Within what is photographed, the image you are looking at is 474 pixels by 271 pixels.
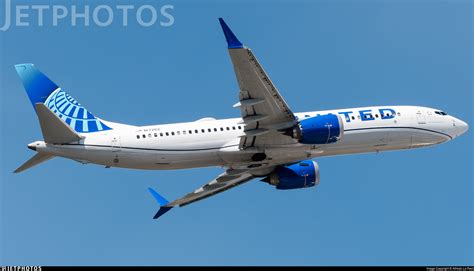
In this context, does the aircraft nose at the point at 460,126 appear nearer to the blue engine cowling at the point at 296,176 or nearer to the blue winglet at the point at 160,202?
the blue engine cowling at the point at 296,176

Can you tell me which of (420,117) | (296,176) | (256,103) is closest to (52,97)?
(256,103)

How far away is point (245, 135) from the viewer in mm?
62625

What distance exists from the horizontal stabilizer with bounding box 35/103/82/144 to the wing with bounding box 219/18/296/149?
1120cm

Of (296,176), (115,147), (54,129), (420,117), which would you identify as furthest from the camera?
(420,117)

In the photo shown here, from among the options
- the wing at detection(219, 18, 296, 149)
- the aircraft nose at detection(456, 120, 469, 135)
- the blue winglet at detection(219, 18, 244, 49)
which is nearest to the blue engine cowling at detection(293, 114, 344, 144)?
the wing at detection(219, 18, 296, 149)

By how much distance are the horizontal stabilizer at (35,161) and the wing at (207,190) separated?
40.4 ft

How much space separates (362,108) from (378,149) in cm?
322

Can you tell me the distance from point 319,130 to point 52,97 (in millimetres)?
19270

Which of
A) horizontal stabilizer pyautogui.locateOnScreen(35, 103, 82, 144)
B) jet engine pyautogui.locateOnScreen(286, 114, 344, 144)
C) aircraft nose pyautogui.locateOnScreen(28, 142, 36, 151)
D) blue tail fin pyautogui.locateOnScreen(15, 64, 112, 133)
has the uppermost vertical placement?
blue tail fin pyautogui.locateOnScreen(15, 64, 112, 133)

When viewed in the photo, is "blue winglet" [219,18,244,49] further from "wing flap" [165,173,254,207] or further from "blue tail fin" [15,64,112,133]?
"wing flap" [165,173,254,207]

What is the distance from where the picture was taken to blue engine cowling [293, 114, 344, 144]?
6231 cm

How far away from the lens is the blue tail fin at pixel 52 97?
64806mm

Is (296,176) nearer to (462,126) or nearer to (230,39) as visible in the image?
(462,126)

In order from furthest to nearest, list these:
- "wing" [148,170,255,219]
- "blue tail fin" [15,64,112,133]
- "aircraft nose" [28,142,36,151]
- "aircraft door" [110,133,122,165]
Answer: "wing" [148,170,255,219]
"blue tail fin" [15,64,112,133]
"aircraft door" [110,133,122,165]
"aircraft nose" [28,142,36,151]
